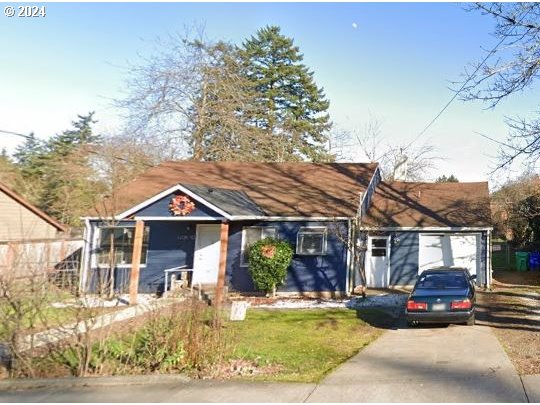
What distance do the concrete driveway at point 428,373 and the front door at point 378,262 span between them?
868cm

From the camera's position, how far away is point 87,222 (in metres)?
17.7

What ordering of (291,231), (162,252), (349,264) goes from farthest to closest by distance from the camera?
(162,252) < (291,231) < (349,264)

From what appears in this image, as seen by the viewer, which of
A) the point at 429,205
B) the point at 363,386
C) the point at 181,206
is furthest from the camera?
the point at 429,205

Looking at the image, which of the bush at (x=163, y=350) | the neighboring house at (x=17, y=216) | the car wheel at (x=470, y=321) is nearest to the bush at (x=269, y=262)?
the car wheel at (x=470, y=321)

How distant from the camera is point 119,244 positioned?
18.0 m

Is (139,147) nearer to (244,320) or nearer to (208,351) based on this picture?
(244,320)

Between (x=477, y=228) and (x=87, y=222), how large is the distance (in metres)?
15.7

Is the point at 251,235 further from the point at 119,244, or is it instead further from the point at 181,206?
the point at 119,244

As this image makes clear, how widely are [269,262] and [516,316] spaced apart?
7.84m

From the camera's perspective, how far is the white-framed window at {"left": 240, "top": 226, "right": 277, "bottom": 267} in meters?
17.3

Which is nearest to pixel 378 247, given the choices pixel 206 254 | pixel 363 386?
pixel 206 254

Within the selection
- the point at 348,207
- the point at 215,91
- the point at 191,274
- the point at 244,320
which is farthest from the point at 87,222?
the point at 215,91

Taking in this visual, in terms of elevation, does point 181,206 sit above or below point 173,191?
below

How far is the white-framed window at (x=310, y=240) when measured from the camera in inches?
669
